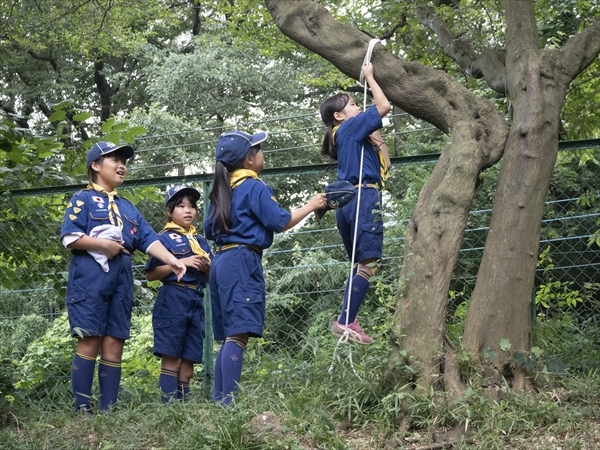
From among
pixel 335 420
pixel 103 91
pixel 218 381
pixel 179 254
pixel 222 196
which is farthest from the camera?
pixel 103 91

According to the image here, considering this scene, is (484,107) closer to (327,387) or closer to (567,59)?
(567,59)

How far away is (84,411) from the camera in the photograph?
4555 mm

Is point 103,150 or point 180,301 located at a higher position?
point 103,150

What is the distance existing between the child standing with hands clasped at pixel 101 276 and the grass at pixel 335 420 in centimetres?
26

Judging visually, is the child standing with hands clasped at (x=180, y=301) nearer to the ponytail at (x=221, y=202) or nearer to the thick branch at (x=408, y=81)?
the ponytail at (x=221, y=202)

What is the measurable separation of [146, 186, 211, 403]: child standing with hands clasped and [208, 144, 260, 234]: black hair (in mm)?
624

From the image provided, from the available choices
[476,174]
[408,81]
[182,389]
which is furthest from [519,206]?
[182,389]

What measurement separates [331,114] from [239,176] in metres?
0.85

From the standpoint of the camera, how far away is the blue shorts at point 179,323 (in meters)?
4.98

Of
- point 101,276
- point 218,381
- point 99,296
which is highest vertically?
point 101,276

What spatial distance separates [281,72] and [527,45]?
14161 mm

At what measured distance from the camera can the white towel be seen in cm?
473

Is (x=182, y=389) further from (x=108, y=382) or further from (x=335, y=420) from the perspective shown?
(x=335, y=420)

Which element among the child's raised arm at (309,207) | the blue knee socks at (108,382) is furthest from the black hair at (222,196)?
the blue knee socks at (108,382)
